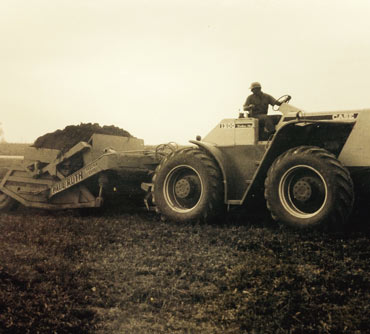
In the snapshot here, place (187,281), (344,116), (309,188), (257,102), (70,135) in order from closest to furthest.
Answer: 1. (187,281)
2. (309,188)
3. (344,116)
4. (257,102)
5. (70,135)

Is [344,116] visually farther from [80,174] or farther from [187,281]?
[80,174]

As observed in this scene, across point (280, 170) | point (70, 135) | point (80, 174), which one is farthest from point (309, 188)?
point (70, 135)

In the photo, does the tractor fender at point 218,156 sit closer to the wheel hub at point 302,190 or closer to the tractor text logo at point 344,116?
the wheel hub at point 302,190

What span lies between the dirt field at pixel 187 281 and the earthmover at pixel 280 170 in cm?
41

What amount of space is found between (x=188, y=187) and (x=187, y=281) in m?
2.90

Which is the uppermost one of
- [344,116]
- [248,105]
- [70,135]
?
[248,105]

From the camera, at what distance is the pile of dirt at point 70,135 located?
33.0ft

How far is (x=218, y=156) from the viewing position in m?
7.48

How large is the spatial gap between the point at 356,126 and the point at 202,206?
2.47m

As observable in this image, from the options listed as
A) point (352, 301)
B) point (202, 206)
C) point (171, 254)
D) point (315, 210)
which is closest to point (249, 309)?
point (352, 301)

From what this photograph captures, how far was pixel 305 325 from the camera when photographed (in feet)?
12.3

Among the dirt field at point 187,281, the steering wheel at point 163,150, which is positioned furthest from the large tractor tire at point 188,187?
the steering wheel at point 163,150

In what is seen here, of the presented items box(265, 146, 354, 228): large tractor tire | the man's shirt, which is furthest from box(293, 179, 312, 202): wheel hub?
the man's shirt

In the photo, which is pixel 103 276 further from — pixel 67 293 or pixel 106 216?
pixel 106 216
